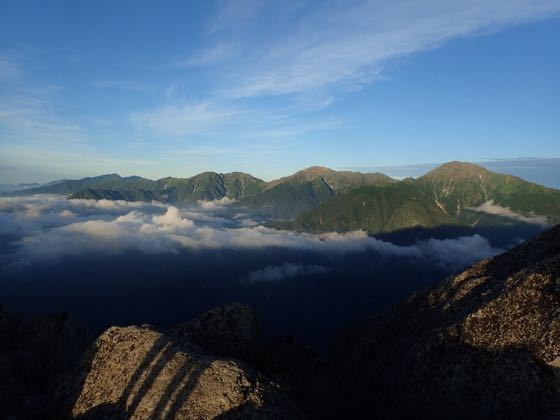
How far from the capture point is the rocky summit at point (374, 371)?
2752cm

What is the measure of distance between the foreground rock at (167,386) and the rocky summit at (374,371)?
0.09m

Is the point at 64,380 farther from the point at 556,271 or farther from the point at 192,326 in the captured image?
the point at 556,271

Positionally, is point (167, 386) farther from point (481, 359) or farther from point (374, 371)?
point (374, 371)

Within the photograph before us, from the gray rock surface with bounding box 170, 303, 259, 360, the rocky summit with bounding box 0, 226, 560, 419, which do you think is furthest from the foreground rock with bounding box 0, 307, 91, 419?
the gray rock surface with bounding box 170, 303, 259, 360

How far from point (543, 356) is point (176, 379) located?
85.6 feet

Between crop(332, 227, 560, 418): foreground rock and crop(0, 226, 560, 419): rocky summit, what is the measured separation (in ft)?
0.27

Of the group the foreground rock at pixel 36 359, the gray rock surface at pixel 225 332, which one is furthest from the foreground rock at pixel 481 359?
the foreground rock at pixel 36 359

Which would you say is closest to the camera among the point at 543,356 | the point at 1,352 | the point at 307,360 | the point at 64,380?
the point at 543,356

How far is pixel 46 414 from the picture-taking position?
105ft

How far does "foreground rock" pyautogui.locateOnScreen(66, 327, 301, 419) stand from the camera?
1078 inches

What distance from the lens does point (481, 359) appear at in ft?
101

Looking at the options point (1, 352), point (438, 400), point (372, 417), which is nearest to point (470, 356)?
point (438, 400)

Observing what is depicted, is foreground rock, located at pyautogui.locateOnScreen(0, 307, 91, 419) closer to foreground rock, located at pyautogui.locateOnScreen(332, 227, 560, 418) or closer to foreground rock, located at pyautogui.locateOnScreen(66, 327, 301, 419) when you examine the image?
foreground rock, located at pyautogui.locateOnScreen(66, 327, 301, 419)

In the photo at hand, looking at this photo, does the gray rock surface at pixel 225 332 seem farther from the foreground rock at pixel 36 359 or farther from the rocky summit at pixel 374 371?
the foreground rock at pixel 36 359
